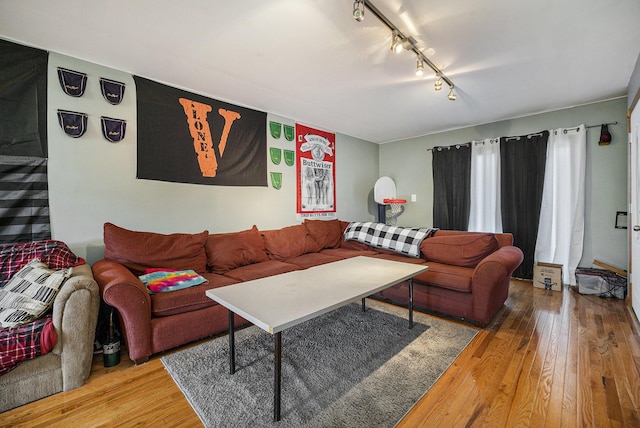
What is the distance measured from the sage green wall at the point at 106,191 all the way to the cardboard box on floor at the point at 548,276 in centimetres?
388

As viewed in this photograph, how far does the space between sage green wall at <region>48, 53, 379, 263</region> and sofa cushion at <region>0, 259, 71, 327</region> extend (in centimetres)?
59

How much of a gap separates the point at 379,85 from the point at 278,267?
7.17 feet

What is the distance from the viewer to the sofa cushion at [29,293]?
1.54m

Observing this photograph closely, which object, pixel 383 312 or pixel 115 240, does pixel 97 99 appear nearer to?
pixel 115 240

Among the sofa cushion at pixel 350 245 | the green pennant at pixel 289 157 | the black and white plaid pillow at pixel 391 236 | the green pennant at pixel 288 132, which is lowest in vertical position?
the sofa cushion at pixel 350 245

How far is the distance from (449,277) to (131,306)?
2.62 meters

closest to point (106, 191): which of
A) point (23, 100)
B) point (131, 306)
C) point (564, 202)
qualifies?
point (23, 100)

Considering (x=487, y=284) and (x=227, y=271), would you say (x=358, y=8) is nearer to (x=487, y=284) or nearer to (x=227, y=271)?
(x=487, y=284)

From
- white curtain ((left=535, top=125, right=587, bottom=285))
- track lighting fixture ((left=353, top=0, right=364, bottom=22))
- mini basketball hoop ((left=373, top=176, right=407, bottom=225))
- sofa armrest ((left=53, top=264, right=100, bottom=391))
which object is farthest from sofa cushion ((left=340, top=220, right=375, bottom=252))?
sofa armrest ((left=53, top=264, right=100, bottom=391))

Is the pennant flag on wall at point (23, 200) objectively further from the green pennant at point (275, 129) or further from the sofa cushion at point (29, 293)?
the green pennant at point (275, 129)

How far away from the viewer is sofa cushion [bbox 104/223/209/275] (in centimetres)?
228

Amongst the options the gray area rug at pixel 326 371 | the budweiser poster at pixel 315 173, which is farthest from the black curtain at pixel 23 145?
Answer: the budweiser poster at pixel 315 173

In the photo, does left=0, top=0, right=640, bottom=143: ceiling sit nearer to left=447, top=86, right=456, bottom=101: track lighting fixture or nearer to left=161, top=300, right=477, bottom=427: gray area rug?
left=447, top=86, right=456, bottom=101: track lighting fixture

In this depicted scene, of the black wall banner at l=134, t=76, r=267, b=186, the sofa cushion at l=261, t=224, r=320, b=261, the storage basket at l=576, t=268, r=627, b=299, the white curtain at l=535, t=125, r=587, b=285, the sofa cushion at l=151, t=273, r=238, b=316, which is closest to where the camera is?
the sofa cushion at l=151, t=273, r=238, b=316
